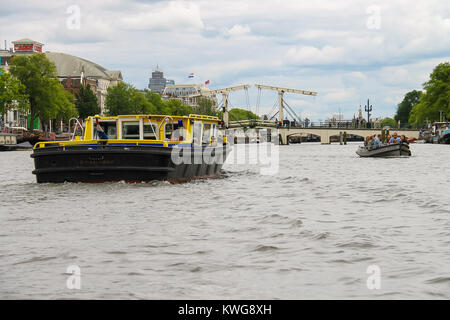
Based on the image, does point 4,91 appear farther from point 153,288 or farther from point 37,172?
point 153,288

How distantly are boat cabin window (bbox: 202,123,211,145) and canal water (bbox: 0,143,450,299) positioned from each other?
707 cm

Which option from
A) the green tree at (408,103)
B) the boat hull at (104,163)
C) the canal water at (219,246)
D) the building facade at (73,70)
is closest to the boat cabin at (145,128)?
the boat hull at (104,163)

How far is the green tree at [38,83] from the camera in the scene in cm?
9700

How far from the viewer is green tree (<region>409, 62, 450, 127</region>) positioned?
116062mm

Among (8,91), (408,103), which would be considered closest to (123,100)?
(8,91)

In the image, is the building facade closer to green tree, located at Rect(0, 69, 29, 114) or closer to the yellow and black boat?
green tree, located at Rect(0, 69, 29, 114)

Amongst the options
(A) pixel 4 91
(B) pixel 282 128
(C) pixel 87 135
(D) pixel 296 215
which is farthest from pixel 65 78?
(D) pixel 296 215

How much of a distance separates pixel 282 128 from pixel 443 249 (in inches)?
5033

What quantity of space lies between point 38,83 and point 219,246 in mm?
90399

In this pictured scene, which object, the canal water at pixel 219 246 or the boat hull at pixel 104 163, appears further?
the boat hull at pixel 104 163

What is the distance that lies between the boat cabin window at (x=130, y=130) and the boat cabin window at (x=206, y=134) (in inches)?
120

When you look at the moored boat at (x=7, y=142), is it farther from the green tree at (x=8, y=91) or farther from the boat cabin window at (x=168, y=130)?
the boat cabin window at (x=168, y=130)
